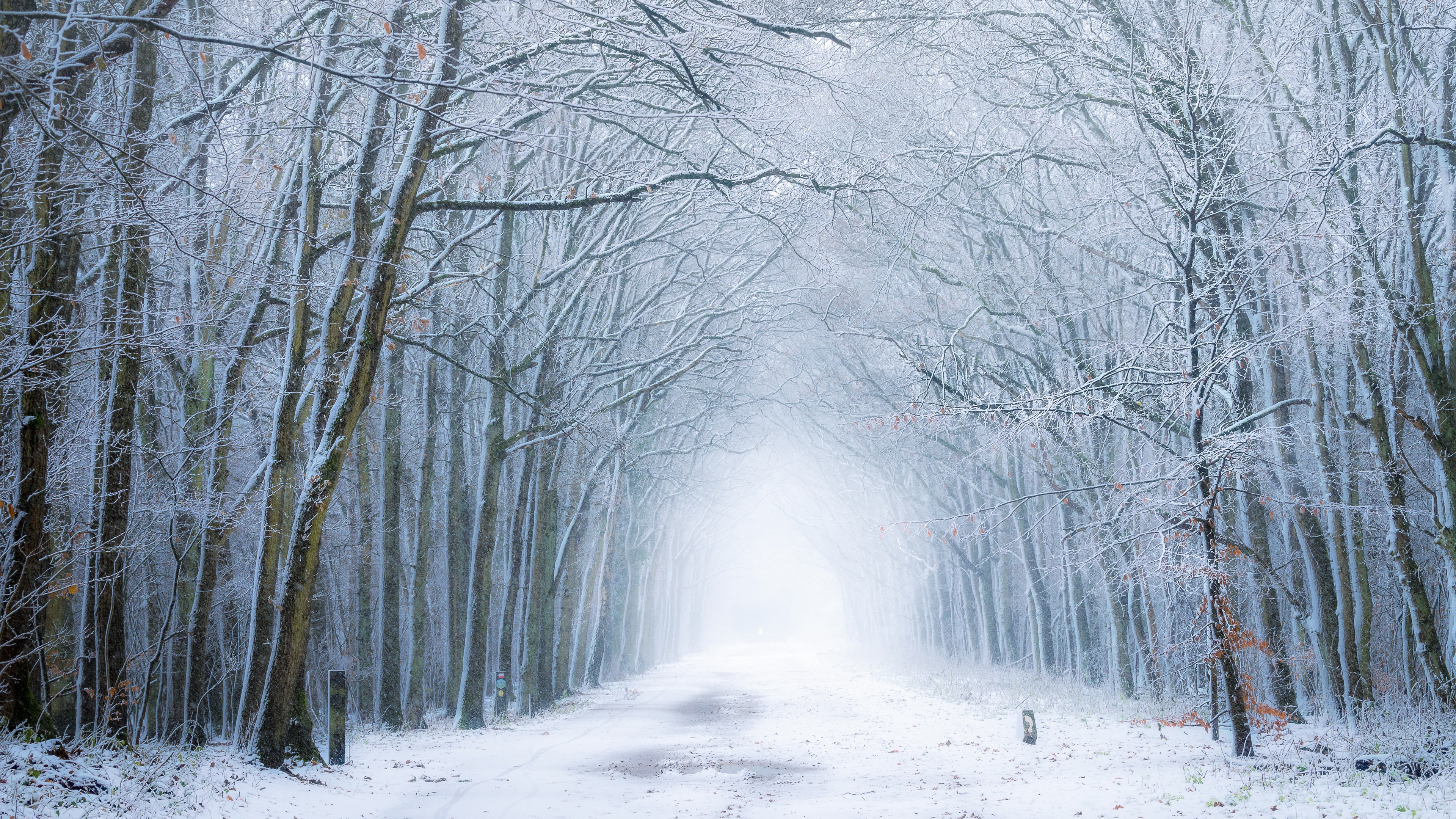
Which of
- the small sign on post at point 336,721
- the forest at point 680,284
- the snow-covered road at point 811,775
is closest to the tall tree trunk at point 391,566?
the forest at point 680,284

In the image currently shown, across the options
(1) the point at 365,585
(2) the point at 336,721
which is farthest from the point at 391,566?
(2) the point at 336,721

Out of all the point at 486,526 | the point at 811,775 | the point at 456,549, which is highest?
the point at 486,526

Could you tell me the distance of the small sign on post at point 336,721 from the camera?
9.70 metres

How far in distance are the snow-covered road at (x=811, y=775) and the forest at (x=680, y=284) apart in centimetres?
112

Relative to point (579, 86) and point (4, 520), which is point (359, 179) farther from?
point (4, 520)

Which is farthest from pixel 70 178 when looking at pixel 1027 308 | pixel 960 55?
pixel 1027 308

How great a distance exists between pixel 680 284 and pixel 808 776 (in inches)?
525

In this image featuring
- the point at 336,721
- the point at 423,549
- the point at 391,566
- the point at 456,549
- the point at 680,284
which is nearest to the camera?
the point at 336,721

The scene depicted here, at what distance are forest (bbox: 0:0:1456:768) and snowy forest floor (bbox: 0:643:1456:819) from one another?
955mm

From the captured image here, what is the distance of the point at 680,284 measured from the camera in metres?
21.5

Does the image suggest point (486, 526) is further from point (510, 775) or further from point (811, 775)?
point (811, 775)

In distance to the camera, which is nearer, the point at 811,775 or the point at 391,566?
the point at 811,775

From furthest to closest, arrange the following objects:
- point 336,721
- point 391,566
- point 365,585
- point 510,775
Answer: point 365,585 → point 391,566 → point 510,775 → point 336,721

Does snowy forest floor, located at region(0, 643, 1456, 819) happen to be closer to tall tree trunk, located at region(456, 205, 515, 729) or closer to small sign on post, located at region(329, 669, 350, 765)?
small sign on post, located at region(329, 669, 350, 765)
